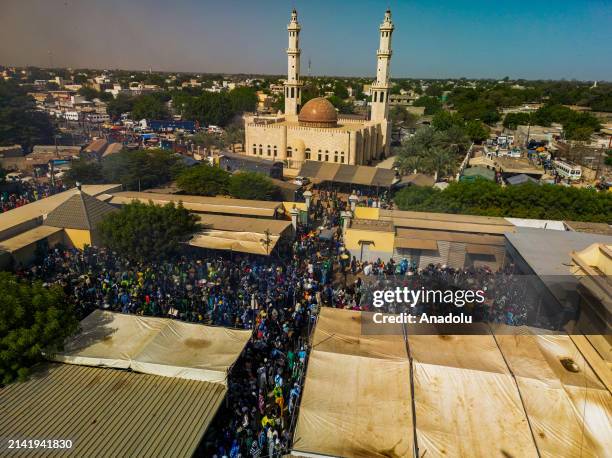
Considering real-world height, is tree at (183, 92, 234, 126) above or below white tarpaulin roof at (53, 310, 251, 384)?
above

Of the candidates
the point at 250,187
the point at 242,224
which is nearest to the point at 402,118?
the point at 250,187

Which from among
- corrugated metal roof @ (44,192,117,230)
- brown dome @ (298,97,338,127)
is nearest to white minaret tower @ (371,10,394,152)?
brown dome @ (298,97,338,127)

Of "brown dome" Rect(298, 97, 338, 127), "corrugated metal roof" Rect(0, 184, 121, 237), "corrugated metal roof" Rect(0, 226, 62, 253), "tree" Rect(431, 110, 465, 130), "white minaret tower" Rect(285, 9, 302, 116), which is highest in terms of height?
"white minaret tower" Rect(285, 9, 302, 116)

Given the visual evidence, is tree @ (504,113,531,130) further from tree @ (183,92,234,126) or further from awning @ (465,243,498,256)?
awning @ (465,243,498,256)

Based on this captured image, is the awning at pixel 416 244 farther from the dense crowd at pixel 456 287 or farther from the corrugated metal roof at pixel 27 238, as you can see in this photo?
the corrugated metal roof at pixel 27 238

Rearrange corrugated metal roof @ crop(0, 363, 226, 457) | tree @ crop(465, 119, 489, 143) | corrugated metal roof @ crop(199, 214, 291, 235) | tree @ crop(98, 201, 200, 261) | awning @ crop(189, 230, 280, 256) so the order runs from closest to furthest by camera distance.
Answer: corrugated metal roof @ crop(0, 363, 226, 457) < tree @ crop(98, 201, 200, 261) < awning @ crop(189, 230, 280, 256) < corrugated metal roof @ crop(199, 214, 291, 235) < tree @ crop(465, 119, 489, 143)

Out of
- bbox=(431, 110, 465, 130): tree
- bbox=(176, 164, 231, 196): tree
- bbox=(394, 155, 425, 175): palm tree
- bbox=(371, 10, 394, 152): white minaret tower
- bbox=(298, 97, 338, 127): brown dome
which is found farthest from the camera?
bbox=(431, 110, 465, 130): tree

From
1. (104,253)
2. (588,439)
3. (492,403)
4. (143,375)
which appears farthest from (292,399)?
(104,253)
